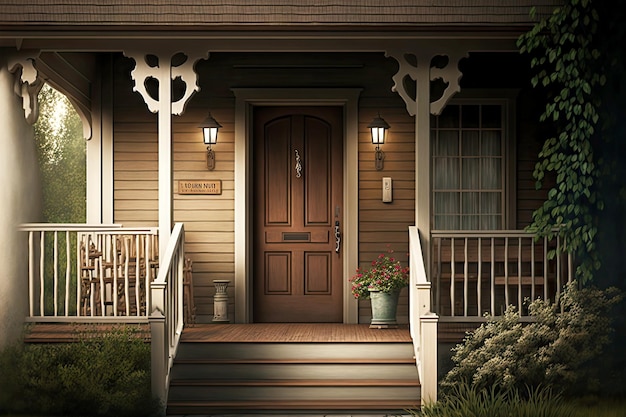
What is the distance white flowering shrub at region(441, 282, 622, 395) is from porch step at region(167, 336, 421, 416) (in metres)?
0.51

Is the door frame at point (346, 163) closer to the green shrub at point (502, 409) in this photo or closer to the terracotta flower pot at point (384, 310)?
the terracotta flower pot at point (384, 310)

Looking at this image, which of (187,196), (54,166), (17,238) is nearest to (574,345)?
(187,196)

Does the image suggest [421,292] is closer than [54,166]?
Yes

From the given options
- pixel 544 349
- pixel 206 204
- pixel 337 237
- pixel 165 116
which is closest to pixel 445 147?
pixel 337 237

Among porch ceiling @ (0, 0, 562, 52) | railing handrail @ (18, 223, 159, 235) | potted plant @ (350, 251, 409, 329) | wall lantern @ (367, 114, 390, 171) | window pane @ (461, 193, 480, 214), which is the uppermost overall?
porch ceiling @ (0, 0, 562, 52)

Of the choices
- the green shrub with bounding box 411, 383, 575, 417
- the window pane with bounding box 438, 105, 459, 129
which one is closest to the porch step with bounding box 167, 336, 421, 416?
the green shrub with bounding box 411, 383, 575, 417

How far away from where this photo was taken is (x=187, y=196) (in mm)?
10445

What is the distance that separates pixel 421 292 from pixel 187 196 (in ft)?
11.7

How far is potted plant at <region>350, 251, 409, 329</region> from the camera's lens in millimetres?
9195

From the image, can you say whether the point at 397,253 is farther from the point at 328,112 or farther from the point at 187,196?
the point at 187,196

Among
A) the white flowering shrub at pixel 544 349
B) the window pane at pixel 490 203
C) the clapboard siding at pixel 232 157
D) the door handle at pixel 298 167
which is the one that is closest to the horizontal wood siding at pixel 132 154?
the clapboard siding at pixel 232 157

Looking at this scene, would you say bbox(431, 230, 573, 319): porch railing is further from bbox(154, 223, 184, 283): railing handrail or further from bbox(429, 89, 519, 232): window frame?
bbox(154, 223, 184, 283): railing handrail

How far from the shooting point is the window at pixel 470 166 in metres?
10.4

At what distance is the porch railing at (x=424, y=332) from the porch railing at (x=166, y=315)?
2.21 metres
